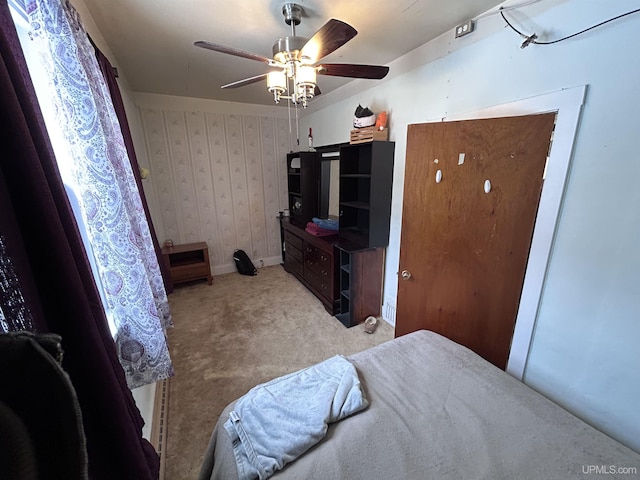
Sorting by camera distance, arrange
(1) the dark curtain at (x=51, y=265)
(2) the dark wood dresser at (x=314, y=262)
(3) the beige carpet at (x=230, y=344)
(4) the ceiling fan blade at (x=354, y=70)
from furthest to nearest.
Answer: (2) the dark wood dresser at (x=314, y=262) → (3) the beige carpet at (x=230, y=344) → (4) the ceiling fan blade at (x=354, y=70) → (1) the dark curtain at (x=51, y=265)

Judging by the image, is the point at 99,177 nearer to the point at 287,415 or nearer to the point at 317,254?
the point at 287,415

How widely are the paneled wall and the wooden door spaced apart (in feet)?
8.51

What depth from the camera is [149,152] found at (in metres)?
3.27

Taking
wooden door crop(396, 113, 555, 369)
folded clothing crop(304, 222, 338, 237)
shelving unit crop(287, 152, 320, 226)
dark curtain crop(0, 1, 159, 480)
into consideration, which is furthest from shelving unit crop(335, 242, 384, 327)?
dark curtain crop(0, 1, 159, 480)

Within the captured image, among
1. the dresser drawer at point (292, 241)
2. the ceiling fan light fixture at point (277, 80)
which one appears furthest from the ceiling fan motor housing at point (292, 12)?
the dresser drawer at point (292, 241)

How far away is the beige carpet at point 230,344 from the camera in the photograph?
1648 millimetres

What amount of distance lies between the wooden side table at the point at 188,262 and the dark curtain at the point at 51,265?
2892mm

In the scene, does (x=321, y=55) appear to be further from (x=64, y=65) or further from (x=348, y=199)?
(x=348, y=199)

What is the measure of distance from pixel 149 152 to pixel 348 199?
2543mm

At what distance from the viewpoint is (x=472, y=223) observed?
5.32 ft

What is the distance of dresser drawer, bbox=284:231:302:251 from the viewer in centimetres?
346

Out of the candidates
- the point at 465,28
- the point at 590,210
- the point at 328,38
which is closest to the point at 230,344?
the point at 328,38

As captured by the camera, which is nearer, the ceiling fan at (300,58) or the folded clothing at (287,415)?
the folded clothing at (287,415)

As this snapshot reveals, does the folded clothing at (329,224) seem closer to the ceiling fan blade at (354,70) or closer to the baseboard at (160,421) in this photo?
the ceiling fan blade at (354,70)
